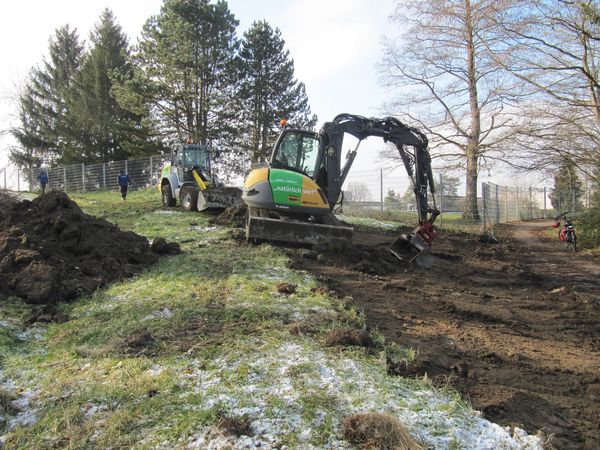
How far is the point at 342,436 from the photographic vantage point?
9.84ft

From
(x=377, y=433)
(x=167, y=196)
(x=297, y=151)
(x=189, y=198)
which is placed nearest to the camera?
(x=377, y=433)

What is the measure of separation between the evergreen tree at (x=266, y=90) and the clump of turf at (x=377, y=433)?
2839 centimetres

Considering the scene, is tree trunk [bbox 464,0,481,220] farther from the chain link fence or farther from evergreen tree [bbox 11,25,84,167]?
evergreen tree [bbox 11,25,84,167]

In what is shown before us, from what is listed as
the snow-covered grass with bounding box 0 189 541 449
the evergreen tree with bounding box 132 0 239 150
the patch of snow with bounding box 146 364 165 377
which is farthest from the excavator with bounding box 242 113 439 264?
the evergreen tree with bounding box 132 0 239 150

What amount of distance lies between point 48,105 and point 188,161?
1233 inches

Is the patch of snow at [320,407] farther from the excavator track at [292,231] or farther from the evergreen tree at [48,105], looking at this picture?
the evergreen tree at [48,105]

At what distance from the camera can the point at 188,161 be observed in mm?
16969

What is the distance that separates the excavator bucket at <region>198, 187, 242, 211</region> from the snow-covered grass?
871 cm

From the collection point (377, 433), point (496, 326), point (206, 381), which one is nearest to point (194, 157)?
point (496, 326)

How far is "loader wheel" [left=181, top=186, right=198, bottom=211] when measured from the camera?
15570 millimetres

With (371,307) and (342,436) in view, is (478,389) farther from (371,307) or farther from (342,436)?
(371,307)

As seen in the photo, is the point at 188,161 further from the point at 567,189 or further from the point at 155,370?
the point at 567,189

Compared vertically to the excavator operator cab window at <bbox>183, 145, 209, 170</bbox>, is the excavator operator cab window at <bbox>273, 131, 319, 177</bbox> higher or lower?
lower

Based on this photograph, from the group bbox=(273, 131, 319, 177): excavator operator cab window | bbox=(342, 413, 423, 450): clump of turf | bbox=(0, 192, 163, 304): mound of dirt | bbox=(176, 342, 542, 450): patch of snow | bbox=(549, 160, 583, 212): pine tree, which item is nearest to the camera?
bbox=(342, 413, 423, 450): clump of turf
